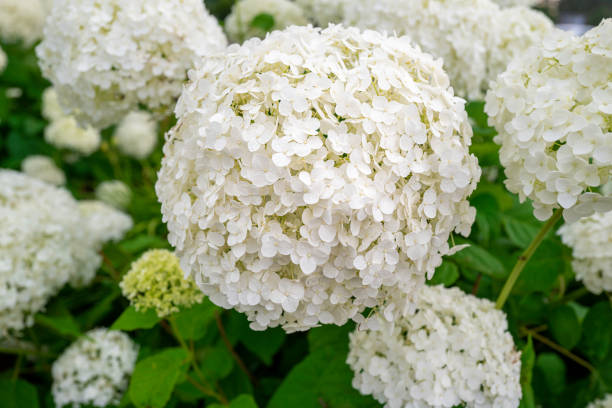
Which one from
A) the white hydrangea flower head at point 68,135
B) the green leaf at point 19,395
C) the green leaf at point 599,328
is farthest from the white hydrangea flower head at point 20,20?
the green leaf at point 599,328

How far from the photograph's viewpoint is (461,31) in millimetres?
1352

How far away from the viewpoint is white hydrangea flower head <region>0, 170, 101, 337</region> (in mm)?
1297

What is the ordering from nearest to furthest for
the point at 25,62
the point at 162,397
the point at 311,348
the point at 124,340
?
the point at 162,397 < the point at 311,348 < the point at 124,340 < the point at 25,62

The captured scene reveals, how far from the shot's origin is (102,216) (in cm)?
184

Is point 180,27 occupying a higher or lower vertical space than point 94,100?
higher

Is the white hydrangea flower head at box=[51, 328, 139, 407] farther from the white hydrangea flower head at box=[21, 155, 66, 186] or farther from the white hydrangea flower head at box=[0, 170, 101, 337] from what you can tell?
the white hydrangea flower head at box=[21, 155, 66, 186]

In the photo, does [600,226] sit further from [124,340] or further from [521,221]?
[124,340]

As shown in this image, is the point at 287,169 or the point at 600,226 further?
the point at 600,226

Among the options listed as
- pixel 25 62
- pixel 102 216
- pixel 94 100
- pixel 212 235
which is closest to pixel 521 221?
pixel 212 235

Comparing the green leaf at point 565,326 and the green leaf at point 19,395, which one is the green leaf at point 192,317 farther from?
the green leaf at point 565,326

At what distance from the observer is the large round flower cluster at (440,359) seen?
85cm

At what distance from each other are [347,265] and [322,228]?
71 millimetres

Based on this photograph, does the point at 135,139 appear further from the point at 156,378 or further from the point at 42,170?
the point at 156,378

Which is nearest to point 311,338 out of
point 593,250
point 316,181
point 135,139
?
point 316,181
